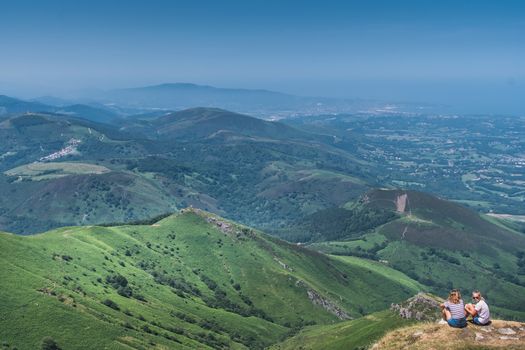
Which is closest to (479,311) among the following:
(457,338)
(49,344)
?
(457,338)

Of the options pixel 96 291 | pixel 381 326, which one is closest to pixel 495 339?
pixel 381 326

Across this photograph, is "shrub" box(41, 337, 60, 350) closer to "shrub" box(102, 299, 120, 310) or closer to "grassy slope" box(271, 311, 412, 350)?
"shrub" box(102, 299, 120, 310)

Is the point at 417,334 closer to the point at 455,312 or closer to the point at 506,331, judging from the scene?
the point at 455,312

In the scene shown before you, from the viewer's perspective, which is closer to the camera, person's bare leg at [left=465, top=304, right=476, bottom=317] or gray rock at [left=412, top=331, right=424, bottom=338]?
person's bare leg at [left=465, top=304, right=476, bottom=317]

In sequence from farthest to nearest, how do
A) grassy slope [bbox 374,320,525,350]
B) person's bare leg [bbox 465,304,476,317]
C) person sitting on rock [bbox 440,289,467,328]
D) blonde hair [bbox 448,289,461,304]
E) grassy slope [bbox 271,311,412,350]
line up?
grassy slope [bbox 271,311,412,350] → person's bare leg [bbox 465,304,476,317] → person sitting on rock [bbox 440,289,467,328] → grassy slope [bbox 374,320,525,350] → blonde hair [bbox 448,289,461,304]

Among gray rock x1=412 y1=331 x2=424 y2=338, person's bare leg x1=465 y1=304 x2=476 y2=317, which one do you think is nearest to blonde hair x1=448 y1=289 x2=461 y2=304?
person's bare leg x1=465 y1=304 x2=476 y2=317

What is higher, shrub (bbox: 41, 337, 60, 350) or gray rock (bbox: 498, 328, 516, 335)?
gray rock (bbox: 498, 328, 516, 335)

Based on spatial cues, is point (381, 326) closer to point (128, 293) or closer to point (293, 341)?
point (293, 341)
